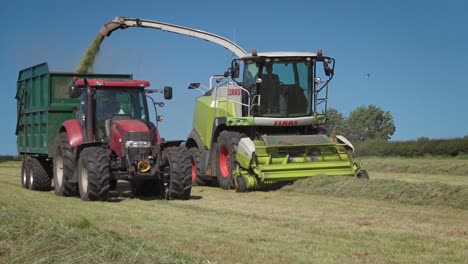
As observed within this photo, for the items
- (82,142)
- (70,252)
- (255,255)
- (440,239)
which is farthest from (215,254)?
(82,142)

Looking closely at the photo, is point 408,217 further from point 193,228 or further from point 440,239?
point 193,228

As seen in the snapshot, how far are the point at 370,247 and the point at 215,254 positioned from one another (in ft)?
5.07

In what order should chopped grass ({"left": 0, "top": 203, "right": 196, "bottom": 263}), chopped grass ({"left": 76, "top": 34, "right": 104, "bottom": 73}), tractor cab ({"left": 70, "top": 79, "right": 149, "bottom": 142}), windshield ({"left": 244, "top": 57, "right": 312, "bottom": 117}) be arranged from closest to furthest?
1. chopped grass ({"left": 0, "top": 203, "right": 196, "bottom": 263})
2. tractor cab ({"left": 70, "top": 79, "right": 149, "bottom": 142})
3. windshield ({"left": 244, "top": 57, "right": 312, "bottom": 117})
4. chopped grass ({"left": 76, "top": 34, "right": 104, "bottom": 73})

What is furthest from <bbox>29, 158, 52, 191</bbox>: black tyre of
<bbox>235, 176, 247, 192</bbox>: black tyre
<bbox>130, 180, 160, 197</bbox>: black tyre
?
<bbox>235, 176, 247, 192</bbox>: black tyre

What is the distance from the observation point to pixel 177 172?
1229 centimetres

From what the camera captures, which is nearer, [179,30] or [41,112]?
[41,112]

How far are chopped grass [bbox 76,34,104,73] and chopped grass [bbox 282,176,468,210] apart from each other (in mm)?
6430

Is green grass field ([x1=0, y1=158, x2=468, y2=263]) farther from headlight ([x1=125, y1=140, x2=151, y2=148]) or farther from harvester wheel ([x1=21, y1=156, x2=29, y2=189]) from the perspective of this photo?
harvester wheel ([x1=21, y1=156, x2=29, y2=189])

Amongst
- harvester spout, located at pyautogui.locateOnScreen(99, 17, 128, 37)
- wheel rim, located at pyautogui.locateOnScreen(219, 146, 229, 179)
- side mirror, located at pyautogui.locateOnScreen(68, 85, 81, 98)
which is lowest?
wheel rim, located at pyautogui.locateOnScreen(219, 146, 229, 179)

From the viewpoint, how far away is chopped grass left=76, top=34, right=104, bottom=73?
17609mm

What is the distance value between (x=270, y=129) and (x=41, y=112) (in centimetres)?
487

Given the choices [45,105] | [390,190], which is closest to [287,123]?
[390,190]

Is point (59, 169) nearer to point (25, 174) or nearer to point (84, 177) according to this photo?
point (84, 177)

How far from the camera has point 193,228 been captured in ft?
27.2
